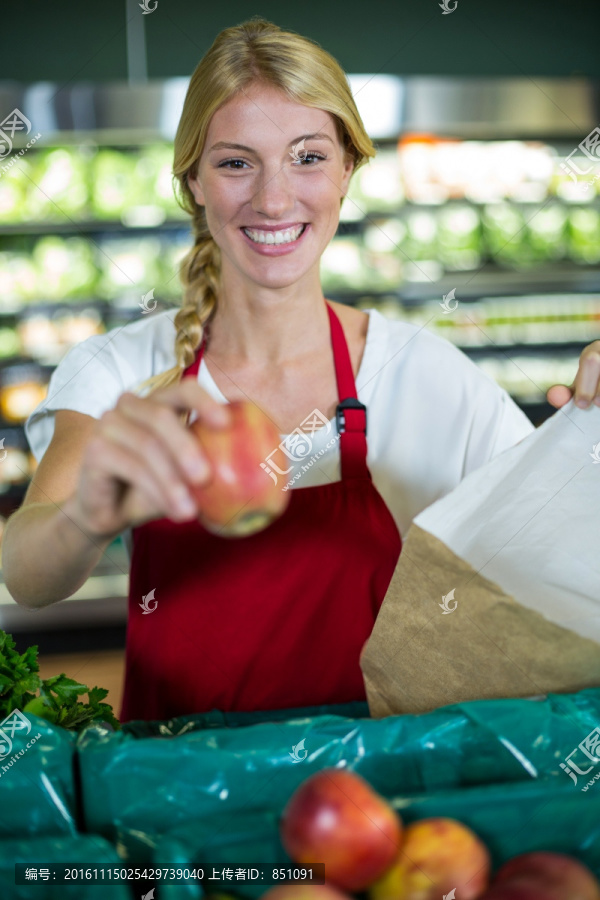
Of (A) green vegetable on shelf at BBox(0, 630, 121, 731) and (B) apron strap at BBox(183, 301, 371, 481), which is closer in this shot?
(A) green vegetable on shelf at BBox(0, 630, 121, 731)

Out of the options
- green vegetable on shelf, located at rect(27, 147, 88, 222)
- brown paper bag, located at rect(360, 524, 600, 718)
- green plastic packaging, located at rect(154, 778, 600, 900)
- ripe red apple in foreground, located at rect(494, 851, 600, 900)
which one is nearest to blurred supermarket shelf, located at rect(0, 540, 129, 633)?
green vegetable on shelf, located at rect(27, 147, 88, 222)

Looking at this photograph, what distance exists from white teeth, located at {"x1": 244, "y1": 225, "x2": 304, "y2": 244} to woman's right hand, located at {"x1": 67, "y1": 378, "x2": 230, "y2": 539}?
2.40 feet

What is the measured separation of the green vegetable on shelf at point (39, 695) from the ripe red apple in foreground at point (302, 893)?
44 cm

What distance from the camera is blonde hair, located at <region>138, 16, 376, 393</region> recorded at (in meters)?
1.42

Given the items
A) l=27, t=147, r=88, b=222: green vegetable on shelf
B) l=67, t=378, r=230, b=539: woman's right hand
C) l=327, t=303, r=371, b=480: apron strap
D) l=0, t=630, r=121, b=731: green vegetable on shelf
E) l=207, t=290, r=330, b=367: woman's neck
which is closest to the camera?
l=67, t=378, r=230, b=539: woman's right hand

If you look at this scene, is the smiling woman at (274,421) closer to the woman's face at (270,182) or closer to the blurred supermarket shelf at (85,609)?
the woman's face at (270,182)

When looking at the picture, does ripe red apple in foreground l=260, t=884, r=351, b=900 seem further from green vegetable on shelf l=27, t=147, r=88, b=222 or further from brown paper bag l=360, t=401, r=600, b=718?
green vegetable on shelf l=27, t=147, r=88, b=222

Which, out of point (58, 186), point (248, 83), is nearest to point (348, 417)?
point (248, 83)

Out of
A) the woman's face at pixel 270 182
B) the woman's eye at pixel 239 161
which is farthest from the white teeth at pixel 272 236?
the woman's eye at pixel 239 161

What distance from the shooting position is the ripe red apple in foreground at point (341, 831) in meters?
0.82

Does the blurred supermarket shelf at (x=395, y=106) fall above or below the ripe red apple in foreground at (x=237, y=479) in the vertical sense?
above

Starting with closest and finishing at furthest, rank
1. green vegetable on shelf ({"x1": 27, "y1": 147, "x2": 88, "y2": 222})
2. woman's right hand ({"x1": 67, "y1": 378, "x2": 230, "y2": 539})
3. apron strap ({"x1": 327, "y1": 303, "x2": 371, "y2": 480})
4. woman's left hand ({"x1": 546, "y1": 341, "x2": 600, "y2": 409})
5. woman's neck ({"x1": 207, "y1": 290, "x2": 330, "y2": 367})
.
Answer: woman's right hand ({"x1": 67, "y1": 378, "x2": 230, "y2": 539}), woman's left hand ({"x1": 546, "y1": 341, "x2": 600, "y2": 409}), apron strap ({"x1": 327, "y1": 303, "x2": 371, "y2": 480}), woman's neck ({"x1": 207, "y1": 290, "x2": 330, "y2": 367}), green vegetable on shelf ({"x1": 27, "y1": 147, "x2": 88, "y2": 222})

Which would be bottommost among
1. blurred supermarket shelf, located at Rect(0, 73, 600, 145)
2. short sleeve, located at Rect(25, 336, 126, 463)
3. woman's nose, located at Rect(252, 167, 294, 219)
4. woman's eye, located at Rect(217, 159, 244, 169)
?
short sleeve, located at Rect(25, 336, 126, 463)

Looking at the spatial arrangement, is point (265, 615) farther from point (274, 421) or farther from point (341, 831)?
point (341, 831)
